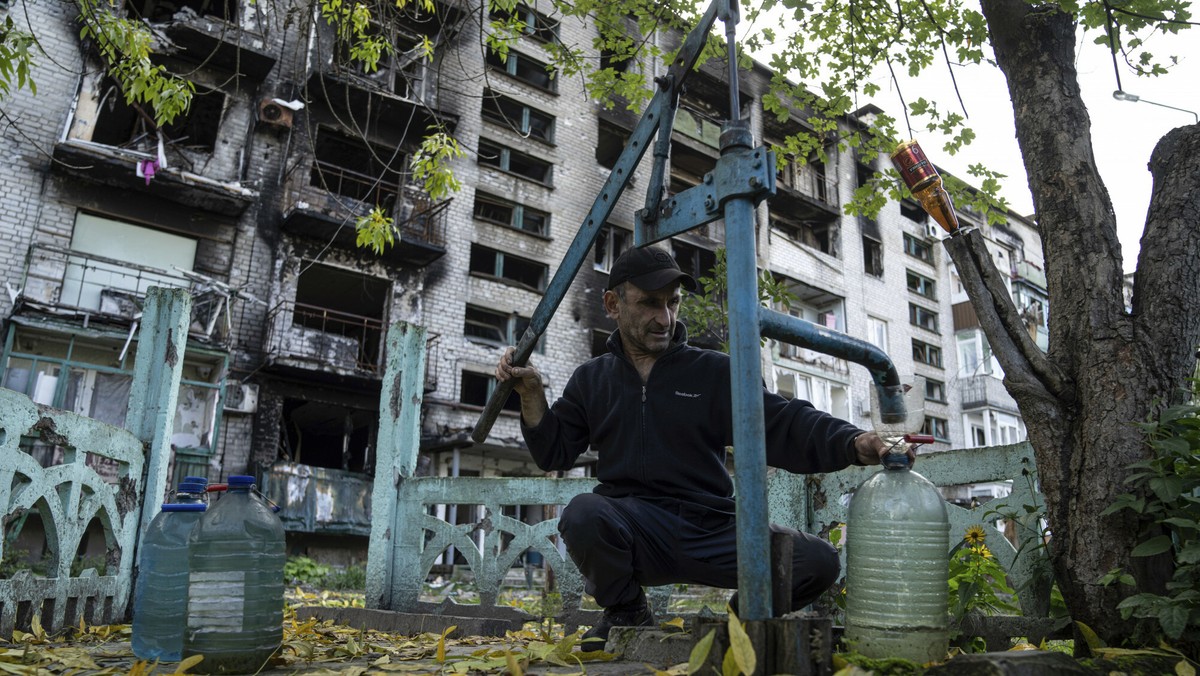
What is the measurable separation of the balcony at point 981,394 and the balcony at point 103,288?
27.6 meters

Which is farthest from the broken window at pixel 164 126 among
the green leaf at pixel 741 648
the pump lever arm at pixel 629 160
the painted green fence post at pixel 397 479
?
the green leaf at pixel 741 648

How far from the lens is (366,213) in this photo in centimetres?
1864

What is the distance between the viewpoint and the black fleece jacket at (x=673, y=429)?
2.63m

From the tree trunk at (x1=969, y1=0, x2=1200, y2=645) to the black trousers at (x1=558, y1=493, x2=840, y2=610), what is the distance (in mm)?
753

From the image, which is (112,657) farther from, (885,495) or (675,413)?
(885,495)

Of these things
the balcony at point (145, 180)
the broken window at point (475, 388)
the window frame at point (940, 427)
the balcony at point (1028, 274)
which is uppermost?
the balcony at point (1028, 274)

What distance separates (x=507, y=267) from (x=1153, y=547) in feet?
68.9

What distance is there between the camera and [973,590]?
104 inches

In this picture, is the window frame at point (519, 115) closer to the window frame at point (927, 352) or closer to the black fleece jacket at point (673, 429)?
the window frame at point (927, 352)

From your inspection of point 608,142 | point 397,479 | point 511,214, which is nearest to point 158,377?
point 397,479

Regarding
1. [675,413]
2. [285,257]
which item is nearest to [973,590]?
[675,413]

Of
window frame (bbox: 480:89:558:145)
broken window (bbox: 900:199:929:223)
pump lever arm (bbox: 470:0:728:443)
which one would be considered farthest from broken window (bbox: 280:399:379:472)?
broken window (bbox: 900:199:929:223)

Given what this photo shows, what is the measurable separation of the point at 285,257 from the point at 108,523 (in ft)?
50.1

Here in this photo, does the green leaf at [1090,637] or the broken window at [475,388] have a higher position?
the broken window at [475,388]
